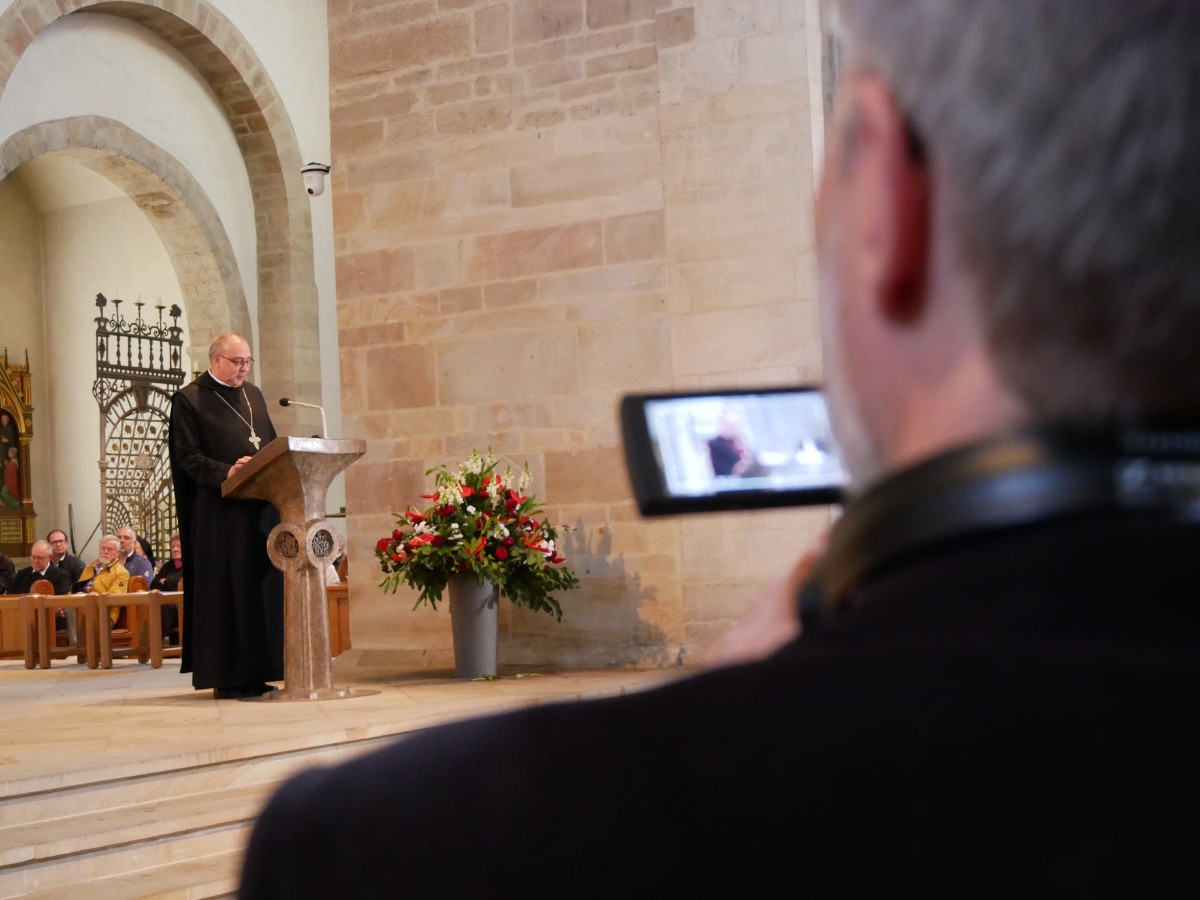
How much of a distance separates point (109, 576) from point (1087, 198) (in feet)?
39.5

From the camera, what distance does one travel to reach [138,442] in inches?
699

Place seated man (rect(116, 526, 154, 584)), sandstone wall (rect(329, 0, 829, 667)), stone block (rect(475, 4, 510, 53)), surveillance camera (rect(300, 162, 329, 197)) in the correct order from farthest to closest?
surveillance camera (rect(300, 162, 329, 197)), seated man (rect(116, 526, 154, 584)), stone block (rect(475, 4, 510, 53)), sandstone wall (rect(329, 0, 829, 667))

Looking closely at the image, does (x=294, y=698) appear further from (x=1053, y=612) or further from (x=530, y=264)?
(x=1053, y=612)

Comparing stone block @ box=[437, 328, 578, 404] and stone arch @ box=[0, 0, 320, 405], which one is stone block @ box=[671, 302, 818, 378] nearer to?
stone block @ box=[437, 328, 578, 404]

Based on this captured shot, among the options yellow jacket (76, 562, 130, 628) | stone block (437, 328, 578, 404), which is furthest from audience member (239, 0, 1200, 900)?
yellow jacket (76, 562, 130, 628)

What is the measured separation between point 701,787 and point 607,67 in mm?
7790

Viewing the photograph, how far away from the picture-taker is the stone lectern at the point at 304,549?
6.59 meters

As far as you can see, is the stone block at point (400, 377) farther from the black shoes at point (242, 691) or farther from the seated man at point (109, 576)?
the seated man at point (109, 576)

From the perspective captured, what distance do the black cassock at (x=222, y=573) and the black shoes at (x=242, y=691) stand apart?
1.4 inches

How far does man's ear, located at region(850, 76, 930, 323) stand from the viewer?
48cm

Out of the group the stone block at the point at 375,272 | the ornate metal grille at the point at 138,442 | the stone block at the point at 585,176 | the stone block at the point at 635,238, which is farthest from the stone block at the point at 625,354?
the ornate metal grille at the point at 138,442

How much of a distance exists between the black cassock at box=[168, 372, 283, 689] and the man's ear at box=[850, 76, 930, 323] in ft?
21.9

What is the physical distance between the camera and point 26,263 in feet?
64.0

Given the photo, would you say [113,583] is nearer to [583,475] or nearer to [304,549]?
[583,475]
